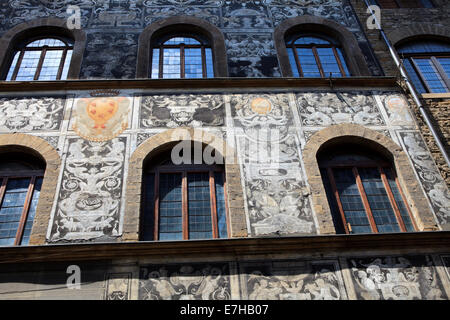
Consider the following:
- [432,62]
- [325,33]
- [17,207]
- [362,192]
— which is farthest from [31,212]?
[432,62]

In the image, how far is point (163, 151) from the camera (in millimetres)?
8398

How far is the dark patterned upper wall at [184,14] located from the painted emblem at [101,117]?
0.88 metres

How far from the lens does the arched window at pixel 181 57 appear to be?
10.1 m

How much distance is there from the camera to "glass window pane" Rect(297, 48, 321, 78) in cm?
1028

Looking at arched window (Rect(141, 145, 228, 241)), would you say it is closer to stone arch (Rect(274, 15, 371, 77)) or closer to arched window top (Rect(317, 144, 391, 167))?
arched window top (Rect(317, 144, 391, 167))

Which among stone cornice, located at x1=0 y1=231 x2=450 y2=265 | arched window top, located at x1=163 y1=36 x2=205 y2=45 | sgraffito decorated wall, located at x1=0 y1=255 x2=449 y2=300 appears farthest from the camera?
arched window top, located at x1=163 y1=36 x2=205 y2=45

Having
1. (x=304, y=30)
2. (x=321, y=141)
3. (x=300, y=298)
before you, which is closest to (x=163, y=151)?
(x=321, y=141)

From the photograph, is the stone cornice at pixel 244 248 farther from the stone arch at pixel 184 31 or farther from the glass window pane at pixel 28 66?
the glass window pane at pixel 28 66

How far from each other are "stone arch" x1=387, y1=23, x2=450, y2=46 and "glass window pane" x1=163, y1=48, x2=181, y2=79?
5.28 meters

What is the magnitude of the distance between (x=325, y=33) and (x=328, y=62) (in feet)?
3.71

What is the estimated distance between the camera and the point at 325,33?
11.3 meters

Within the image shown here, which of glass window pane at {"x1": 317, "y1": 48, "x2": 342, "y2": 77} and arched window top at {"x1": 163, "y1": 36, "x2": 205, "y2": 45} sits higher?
arched window top at {"x1": 163, "y1": 36, "x2": 205, "y2": 45}

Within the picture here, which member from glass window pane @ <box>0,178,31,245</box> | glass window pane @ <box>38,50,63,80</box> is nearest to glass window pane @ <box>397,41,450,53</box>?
glass window pane @ <box>38,50,63,80</box>

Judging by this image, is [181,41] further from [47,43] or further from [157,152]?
[157,152]
